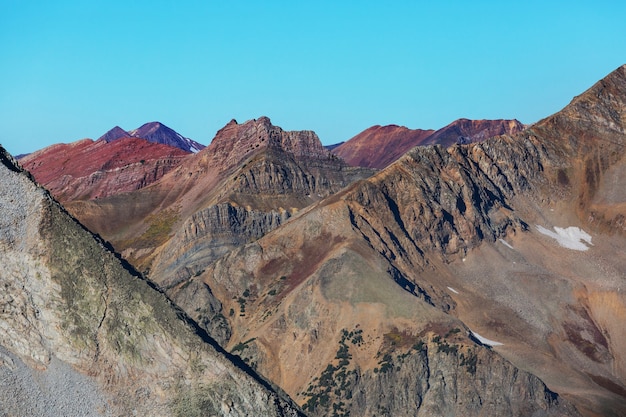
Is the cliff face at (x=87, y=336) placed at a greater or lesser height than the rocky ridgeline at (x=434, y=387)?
greater

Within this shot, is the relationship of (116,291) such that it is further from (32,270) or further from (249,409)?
(249,409)

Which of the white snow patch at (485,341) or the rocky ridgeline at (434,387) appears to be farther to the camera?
the white snow patch at (485,341)

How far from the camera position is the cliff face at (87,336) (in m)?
88.4

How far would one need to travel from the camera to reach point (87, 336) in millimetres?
91062

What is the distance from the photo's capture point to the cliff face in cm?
8844

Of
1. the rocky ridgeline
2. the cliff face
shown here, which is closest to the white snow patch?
the rocky ridgeline

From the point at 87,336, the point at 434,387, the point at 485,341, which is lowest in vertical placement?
the point at 434,387

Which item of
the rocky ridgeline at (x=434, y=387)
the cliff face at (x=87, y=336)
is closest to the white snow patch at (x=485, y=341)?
the rocky ridgeline at (x=434, y=387)

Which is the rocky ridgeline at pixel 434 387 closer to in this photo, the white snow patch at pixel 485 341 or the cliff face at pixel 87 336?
the white snow patch at pixel 485 341

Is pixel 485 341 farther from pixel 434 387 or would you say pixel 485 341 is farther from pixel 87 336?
pixel 87 336

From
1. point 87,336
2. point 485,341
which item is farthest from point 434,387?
point 87,336

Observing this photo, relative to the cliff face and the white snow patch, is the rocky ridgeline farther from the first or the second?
the cliff face

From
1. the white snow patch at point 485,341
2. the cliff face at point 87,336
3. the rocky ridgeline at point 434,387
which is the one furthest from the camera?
the white snow patch at point 485,341

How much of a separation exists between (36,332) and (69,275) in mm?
5322
